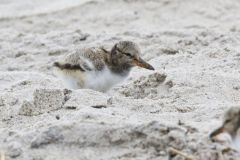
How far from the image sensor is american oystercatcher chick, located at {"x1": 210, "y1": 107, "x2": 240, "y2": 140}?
12.0 ft

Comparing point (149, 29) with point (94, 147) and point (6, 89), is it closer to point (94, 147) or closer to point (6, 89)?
point (6, 89)

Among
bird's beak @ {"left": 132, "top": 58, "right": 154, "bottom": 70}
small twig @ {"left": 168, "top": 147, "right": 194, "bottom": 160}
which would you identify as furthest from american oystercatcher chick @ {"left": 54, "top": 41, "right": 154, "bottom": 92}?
small twig @ {"left": 168, "top": 147, "right": 194, "bottom": 160}

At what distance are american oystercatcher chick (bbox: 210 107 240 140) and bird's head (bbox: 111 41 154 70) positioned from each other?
172 cm

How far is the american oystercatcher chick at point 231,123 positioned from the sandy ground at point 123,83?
0.21ft

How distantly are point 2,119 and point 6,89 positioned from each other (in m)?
0.82

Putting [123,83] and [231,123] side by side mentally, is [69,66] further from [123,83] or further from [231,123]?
[231,123]

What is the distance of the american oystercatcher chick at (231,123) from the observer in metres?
3.66

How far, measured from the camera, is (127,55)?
211 inches

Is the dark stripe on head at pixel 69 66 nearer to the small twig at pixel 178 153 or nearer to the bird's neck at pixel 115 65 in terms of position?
the bird's neck at pixel 115 65

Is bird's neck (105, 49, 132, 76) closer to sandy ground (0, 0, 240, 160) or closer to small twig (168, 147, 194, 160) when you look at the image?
sandy ground (0, 0, 240, 160)

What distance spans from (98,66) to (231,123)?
5.74ft

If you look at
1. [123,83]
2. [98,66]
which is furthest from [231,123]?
[123,83]

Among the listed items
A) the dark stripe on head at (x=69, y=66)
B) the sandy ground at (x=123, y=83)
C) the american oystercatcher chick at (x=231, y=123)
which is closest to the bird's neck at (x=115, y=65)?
the sandy ground at (x=123, y=83)

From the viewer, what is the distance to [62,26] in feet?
26.5
